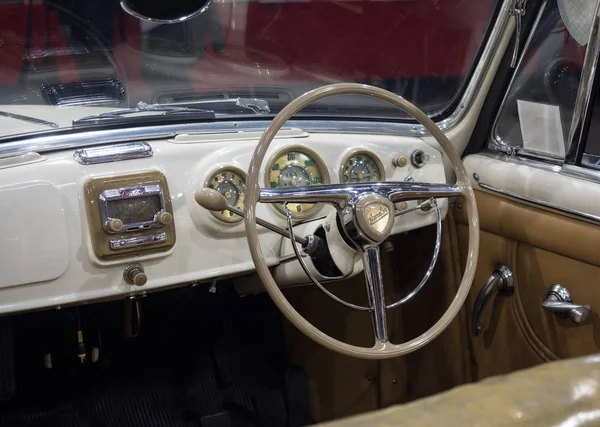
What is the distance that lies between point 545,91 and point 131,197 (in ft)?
4.03

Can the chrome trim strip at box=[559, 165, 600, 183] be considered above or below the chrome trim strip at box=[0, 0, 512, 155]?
below

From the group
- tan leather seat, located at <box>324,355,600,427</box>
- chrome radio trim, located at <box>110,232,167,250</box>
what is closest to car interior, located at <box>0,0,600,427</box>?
chrome radio trim, located at <box>110,232,167,250</box>

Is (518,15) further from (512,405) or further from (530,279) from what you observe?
(512,405)

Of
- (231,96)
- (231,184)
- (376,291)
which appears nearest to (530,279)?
(376,291)

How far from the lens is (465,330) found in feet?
7.81

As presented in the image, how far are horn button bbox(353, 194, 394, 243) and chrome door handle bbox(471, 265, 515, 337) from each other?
71 cm

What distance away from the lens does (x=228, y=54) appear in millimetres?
2172

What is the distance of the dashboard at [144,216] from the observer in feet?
5.49

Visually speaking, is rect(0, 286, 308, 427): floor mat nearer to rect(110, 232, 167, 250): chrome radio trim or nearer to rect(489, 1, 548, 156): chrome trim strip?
rect(110, 232, 167, 250): chrome radio trim

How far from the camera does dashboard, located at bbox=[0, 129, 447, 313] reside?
1.67 m

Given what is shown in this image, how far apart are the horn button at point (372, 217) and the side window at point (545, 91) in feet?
2.48

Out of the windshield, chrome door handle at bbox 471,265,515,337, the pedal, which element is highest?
the windshield

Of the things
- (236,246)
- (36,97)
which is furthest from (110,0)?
(236,246)

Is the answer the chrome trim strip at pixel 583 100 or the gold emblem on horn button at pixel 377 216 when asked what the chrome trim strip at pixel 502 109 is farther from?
the gold emblem on horn button at pixel 377 216
